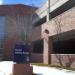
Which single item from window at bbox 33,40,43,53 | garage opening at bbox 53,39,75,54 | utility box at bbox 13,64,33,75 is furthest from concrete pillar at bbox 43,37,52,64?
utility box at bbox 13,64,33,75

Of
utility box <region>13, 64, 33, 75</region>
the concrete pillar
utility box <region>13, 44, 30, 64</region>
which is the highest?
the concrete pillar

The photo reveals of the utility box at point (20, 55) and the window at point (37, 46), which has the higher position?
the window at point (37, 46)

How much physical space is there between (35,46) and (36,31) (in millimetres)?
5326

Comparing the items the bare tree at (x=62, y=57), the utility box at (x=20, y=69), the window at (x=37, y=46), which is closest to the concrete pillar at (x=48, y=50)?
the bare tree at (x=62, y=57)

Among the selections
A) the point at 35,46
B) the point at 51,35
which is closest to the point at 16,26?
the point at 35,46

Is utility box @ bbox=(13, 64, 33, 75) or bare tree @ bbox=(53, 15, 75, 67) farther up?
bare tree @ bbox=(53, 15, 75, 67)

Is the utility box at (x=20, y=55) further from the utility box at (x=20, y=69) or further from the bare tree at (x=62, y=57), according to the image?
the bare tree at (x=62, y=57)

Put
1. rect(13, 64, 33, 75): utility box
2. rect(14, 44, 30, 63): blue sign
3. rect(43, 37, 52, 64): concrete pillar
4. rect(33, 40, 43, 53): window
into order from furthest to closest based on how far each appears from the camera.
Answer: rect(33, 40, 43, 53): window → rect(43, 37, 52, 64): concrete pillar → rect(14, 44, 30, 63): blue sign → rect(13, 64, 33, 75): utility box

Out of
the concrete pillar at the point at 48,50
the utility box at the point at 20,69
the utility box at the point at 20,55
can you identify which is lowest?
the utility box at the point at 20,69

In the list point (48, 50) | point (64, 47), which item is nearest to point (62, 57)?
point (48, 50)

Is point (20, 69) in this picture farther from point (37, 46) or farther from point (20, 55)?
point (37, 46)

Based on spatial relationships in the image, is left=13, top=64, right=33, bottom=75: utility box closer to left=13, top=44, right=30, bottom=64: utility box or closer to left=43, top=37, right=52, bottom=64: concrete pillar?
left=13, top=44, right=30, bottom=64: utility box

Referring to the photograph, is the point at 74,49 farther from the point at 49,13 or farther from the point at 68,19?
the point at 68,19

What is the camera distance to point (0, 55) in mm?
55625
